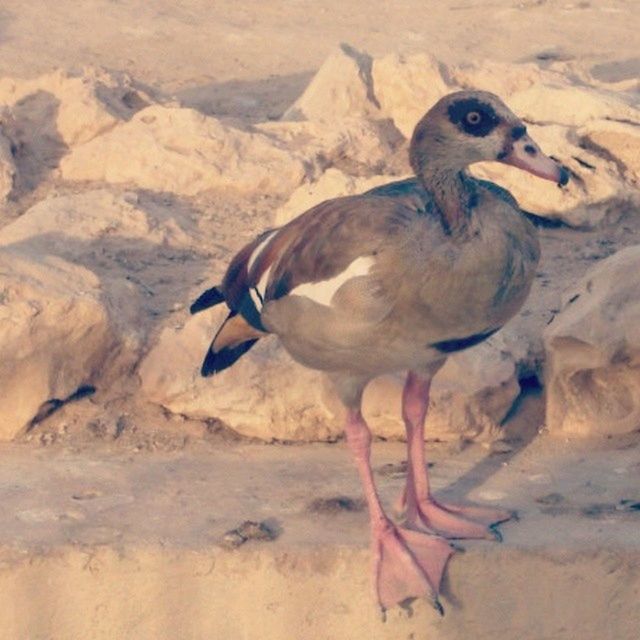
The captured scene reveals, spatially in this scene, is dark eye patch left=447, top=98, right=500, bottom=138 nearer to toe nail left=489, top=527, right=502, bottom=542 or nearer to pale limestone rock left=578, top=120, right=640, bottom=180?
toe nail left=489, top=527, right=502, bottom=542

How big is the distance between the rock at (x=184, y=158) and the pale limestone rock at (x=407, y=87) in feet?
2.37

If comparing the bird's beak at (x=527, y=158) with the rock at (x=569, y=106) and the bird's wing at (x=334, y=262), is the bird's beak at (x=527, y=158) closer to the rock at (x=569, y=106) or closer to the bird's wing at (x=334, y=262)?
the bird's wing at (x=334, y=262)

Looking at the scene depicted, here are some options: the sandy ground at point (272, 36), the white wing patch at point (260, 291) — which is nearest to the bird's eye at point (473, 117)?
the white wing patch at point (260, 291)

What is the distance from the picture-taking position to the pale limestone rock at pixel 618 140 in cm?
668

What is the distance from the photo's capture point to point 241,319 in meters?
4.69

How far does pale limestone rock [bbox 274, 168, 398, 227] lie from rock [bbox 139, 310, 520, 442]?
1.08 metres

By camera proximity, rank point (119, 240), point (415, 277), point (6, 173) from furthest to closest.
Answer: point (6, 173) → point (119, 240) → point (415, 277)

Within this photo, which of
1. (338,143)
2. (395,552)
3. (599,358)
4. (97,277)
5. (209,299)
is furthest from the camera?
(338,143)

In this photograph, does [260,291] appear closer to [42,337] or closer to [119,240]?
[42,337]

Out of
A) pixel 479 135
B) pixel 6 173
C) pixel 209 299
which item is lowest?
pixel 6 173

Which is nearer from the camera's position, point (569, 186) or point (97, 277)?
point (97, 277)

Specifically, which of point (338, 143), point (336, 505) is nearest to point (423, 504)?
point (336, 505)

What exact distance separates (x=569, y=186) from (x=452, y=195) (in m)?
2.45

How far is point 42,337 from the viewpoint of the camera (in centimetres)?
523
